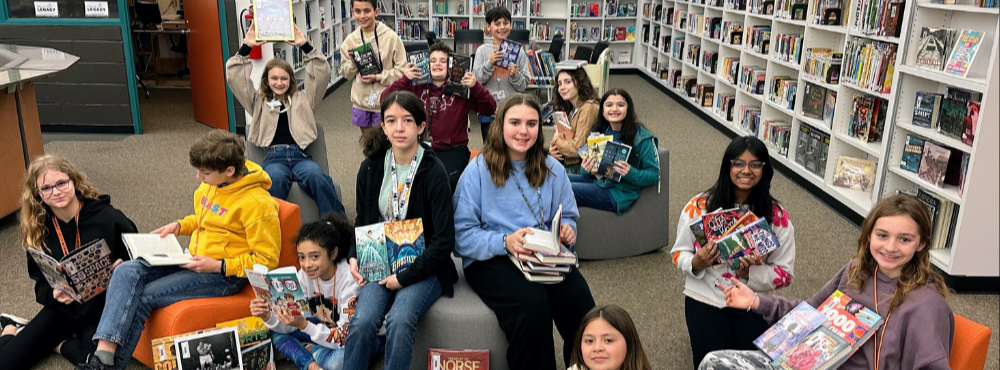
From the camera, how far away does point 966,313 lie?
11.7ft

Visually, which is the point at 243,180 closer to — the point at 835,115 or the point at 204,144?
the point at 204,144

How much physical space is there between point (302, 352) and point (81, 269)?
Result: 0.89 metres

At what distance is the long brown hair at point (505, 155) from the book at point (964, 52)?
8.10 feet

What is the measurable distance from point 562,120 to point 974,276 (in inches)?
90.8

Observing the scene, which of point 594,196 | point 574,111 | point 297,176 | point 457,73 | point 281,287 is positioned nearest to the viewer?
point 281,287

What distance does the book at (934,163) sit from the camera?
3938mm

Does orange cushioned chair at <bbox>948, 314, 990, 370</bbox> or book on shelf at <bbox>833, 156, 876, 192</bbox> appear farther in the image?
book on shelf at <bbox>833, 156, 876, 192</bbox>

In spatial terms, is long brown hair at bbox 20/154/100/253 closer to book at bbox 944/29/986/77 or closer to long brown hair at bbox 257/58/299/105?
long brown hair at bbox 257/58/299/105

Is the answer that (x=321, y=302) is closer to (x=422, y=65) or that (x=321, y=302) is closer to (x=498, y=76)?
A: (x=422, y=65)

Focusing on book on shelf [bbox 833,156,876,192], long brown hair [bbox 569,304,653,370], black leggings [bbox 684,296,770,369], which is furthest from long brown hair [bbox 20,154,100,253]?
book on shelf [bbox 833,156,876,192]

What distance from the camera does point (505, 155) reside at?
111 inches

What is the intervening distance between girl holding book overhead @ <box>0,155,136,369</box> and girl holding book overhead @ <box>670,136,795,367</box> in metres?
2.27

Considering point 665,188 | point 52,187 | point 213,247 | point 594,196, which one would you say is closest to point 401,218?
point 213,247

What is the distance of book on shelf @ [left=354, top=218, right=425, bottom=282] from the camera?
269cm
